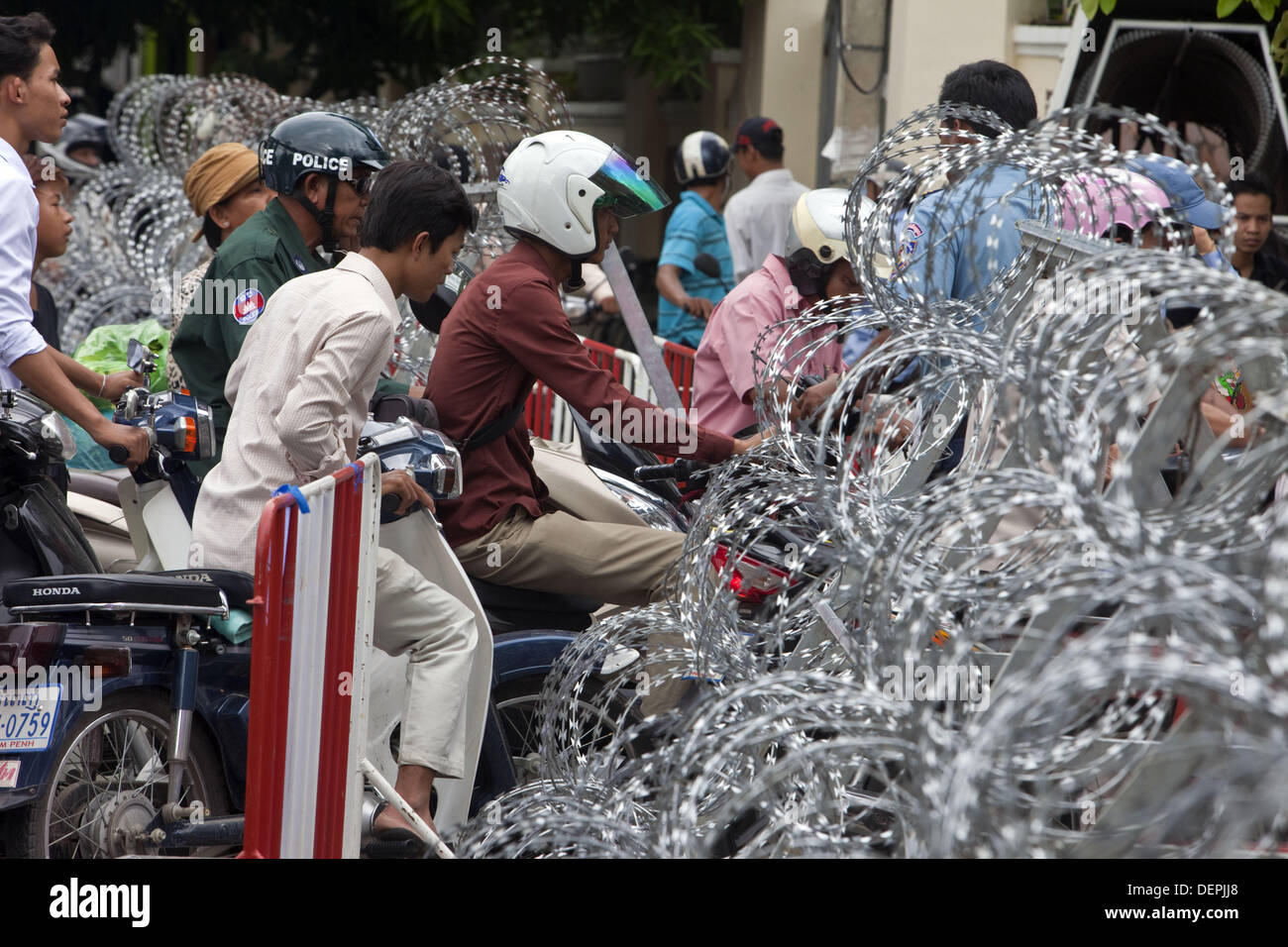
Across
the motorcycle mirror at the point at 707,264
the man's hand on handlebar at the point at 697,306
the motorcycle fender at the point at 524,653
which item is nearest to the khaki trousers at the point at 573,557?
the motorcycle fender at the point at 524,653

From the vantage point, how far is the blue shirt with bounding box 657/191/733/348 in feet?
31.7

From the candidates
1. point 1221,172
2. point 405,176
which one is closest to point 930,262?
point 405,176

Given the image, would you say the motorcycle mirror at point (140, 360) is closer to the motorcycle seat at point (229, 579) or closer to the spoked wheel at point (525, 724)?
the motorcycle seat at point (229, 579)

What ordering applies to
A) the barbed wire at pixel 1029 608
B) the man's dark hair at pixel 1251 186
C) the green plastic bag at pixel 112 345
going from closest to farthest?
the barbed wire at pixel 1029 608
the green plastic bag at pixel 112 345
the man's dark hair at pixel 1251 186

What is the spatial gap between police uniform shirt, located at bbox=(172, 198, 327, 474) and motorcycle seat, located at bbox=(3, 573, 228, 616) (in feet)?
2.56

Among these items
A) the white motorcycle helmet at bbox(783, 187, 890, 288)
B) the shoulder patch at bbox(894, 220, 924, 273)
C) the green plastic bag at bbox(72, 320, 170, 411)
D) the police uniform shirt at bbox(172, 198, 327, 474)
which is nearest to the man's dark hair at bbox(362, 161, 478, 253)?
the police uniform shirt at bbox(172, 198, 327, 474)

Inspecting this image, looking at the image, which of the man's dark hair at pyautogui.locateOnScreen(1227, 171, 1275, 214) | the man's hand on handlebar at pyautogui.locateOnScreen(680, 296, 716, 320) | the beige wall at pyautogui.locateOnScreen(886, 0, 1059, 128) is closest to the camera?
the man's dark hair at pyautogui.locateOnScreen(1227, 171, 1275, 214)

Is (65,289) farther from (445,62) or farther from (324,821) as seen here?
(324,821)

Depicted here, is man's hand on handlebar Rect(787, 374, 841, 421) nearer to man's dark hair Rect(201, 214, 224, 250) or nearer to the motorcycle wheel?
the motorcycle wheel

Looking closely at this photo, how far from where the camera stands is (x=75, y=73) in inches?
864

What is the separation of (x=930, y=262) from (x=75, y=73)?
20.4 m

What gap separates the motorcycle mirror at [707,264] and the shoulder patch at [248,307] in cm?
530

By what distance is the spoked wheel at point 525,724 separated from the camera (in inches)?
183
